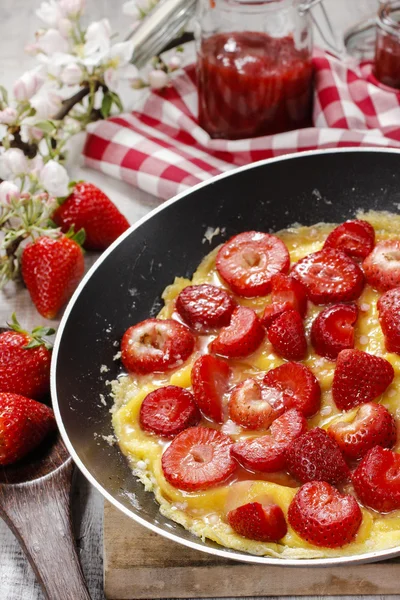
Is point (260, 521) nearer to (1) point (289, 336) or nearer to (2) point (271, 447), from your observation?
(2) point (271, 447)

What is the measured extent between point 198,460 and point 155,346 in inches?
17.0

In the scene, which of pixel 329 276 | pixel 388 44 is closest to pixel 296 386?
pixel 329 276

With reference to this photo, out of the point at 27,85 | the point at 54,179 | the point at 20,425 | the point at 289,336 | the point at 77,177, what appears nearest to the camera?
the point at 20,425

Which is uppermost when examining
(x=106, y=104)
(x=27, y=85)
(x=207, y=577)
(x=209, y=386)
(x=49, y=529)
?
(x=27, y=85)

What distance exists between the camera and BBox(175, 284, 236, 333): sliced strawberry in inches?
98.2

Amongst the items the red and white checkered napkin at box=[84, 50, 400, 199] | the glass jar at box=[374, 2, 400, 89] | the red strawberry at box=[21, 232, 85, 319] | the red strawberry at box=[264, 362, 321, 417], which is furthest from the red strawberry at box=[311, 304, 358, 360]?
the glass jar at box=[374, 2, 400, 89]

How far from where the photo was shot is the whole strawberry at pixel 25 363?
2.41 meters

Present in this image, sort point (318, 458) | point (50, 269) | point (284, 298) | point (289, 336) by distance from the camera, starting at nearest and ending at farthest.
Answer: point (318, 458) → point (289, 336) → point (284, 298) → point (50, 269)

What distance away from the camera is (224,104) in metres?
3.24

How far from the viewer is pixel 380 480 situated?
1.95 m

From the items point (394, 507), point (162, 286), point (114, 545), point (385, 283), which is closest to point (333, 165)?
point (385, 283)

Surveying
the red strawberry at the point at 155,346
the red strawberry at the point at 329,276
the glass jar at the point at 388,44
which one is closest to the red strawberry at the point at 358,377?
the red strawberry at the point at 329,276

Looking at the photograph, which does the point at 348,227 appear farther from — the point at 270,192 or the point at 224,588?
the point at 224,588

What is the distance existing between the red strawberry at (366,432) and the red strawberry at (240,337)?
41cm
